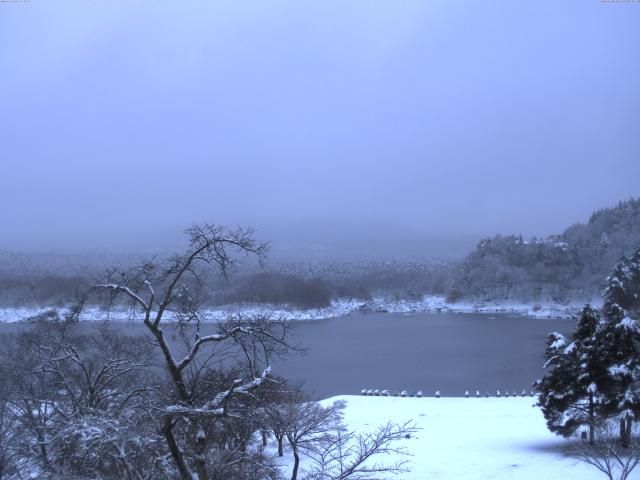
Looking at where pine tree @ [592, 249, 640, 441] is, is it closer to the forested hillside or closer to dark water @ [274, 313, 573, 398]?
dark water @ [274, 313, 573, 398]

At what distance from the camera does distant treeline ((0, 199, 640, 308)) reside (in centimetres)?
6344

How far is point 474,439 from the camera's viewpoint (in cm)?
1345

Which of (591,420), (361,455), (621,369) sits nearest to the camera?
(361,455)

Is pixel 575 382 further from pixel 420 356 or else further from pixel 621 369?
pixel 420 356

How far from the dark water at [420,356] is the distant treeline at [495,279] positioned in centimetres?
1537

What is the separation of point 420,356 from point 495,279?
1679 inches

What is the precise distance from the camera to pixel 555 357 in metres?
11.6

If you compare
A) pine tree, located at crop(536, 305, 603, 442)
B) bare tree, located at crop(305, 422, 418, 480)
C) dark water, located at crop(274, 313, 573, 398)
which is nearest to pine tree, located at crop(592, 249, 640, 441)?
pine tree, located at crop(536, 305, 603, 442)

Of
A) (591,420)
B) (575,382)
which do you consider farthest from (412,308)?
(591,420)

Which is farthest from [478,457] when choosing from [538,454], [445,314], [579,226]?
[579,226]

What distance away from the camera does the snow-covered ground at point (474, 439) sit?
32.9 ft

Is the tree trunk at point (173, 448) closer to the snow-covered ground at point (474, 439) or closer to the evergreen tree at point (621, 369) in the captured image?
the snow-covered ground at point (474, 439)

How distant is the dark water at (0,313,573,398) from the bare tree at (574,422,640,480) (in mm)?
7069

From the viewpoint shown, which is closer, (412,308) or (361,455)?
(361,455)
